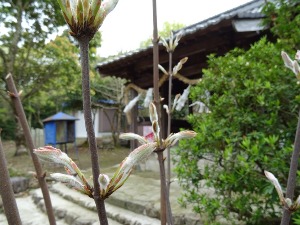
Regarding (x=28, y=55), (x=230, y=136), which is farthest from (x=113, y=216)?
(x=28, y=55)

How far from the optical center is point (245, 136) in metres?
2.31

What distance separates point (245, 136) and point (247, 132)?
0.60ft

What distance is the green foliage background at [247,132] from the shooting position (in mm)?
2146

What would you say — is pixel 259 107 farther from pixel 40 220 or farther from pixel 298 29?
pixel 40 220

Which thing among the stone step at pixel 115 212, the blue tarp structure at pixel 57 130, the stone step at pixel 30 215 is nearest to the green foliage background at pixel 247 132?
the stone step at pixel 115 212

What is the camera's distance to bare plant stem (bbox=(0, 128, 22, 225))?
493mm

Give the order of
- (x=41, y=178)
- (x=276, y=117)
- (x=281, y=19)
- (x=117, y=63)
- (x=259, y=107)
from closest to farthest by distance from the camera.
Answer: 1. (x=41, y=178)
2. (x=276, y=117)
3. (x=259, y=107)
4. (x=281, y=19)
5. (x=117, y=63)

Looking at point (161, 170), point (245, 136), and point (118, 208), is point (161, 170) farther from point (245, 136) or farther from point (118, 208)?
point (118, 208)

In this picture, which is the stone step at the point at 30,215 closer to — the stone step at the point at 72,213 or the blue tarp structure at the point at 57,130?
the stone step at the point at 72,213

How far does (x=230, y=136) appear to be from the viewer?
2410 mm

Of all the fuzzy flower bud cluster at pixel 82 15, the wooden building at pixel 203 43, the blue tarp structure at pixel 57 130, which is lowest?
the blue tarp structure at pixel 57 130

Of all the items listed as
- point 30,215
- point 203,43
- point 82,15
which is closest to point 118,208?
point 30,215

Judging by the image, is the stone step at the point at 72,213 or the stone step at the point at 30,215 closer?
the stone step at the point at 72,213

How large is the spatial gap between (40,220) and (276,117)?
4.20 m
